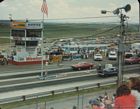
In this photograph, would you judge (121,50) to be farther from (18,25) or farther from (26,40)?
(18,25)

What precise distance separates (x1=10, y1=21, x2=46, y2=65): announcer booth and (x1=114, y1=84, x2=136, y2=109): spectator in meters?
41.2

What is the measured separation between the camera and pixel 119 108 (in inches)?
158

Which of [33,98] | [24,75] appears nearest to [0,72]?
[24,75]

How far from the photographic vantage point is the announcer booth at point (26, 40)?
1783 inches

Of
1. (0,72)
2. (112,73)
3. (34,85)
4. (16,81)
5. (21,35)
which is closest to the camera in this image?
(34,85)

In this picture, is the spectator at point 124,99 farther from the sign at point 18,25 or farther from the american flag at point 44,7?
the sign at point 18,25

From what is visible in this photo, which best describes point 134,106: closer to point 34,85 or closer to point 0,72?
point 34,85

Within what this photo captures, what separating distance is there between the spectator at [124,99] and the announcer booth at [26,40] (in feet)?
135

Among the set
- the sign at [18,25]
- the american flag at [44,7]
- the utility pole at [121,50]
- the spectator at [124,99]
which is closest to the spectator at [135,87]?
the spectator at [124,99]

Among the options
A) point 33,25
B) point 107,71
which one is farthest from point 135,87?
point 33,25

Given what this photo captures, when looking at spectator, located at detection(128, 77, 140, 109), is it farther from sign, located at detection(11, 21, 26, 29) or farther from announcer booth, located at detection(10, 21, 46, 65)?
sign, located at detection(11, 21, 26, 29)

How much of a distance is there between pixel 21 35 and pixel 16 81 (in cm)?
1481

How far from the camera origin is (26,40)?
150ft

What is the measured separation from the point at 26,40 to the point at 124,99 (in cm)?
4221
